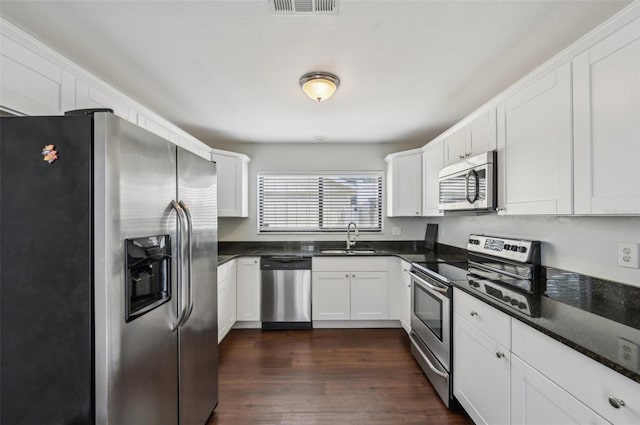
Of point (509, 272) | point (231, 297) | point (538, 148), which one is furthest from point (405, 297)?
point (538, 148)

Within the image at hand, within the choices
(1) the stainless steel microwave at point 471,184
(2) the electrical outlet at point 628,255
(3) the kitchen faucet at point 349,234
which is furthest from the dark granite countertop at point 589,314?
(3) the kitchen faucet at point 349,234

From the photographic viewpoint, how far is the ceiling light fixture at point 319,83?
→ 198 cm

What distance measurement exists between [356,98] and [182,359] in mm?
2235

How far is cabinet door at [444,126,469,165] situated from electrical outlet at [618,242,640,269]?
1201mm

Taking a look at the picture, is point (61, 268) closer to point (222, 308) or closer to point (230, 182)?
point (222, 308)

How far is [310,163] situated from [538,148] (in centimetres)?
283

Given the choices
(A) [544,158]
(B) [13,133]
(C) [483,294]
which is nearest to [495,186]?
(A) [544,158]

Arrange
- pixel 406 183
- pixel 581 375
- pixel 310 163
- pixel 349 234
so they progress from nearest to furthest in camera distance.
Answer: pixel 581 375 → pixel 406 183 → pixel 349 234 → pixel 310 163

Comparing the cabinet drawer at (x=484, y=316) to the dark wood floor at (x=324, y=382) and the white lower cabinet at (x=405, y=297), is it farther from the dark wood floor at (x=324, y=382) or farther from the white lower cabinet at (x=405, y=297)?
the white lower cabinet at (x=405, y=297)

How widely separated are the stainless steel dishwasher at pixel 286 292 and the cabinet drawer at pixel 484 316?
6.13 ft

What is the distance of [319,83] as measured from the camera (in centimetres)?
201

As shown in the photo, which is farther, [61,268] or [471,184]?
[471,184]

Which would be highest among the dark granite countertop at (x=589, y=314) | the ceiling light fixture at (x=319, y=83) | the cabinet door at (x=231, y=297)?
the ceiling light fixture at (x=319, y=83)

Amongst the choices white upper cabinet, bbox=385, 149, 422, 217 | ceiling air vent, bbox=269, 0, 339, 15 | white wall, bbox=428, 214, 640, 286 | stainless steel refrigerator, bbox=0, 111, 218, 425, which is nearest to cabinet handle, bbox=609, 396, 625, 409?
white wall, bbox=428, 214, 640, 286
